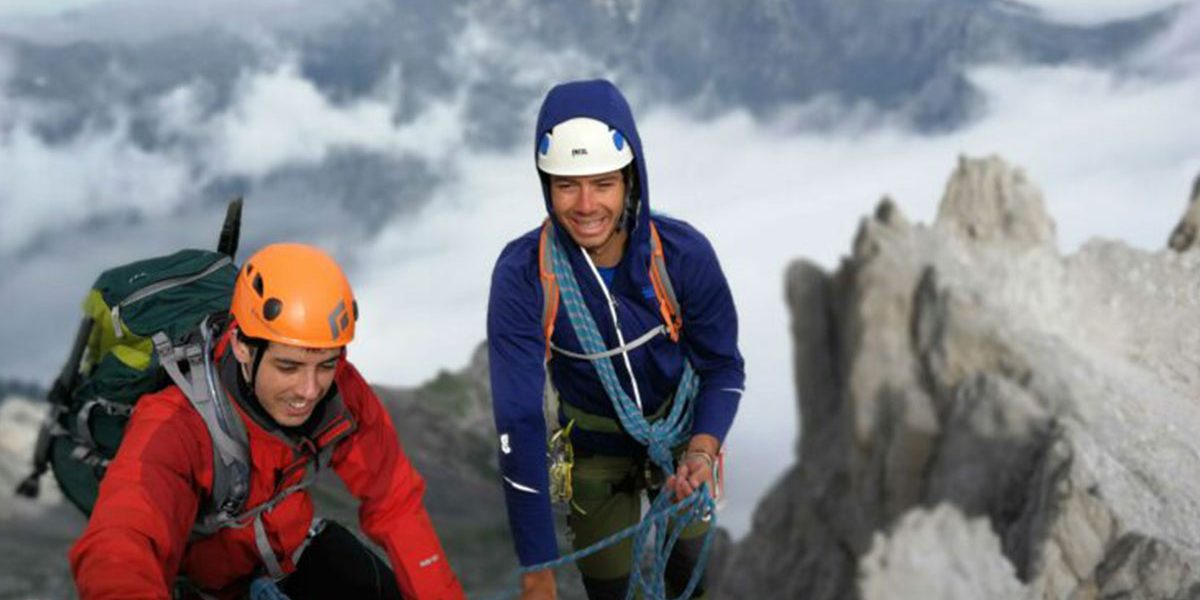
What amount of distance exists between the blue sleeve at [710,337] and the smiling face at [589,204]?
0.54 meters

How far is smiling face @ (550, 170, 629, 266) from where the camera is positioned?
5844 mm

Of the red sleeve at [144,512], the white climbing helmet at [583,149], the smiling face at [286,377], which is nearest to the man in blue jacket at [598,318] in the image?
the white climbing helmet at [583,149]

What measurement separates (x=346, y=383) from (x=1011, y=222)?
3721 mm

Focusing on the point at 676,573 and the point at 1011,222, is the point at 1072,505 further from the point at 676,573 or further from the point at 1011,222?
the point at 676,573

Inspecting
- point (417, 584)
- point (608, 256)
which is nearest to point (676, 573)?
point (417, 584)

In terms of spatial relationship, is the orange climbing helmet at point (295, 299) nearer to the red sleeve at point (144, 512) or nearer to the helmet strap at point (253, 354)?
the helmet strap at point (253, 354)

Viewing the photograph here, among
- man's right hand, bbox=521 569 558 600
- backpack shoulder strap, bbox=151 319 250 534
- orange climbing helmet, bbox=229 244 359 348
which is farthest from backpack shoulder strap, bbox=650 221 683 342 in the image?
backpack shoulder strap, bbox=151 319 250 534

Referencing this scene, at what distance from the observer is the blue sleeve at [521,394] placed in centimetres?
604

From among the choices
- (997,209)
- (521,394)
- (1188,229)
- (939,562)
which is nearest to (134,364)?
(521,394)

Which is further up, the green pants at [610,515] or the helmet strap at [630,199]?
the helmet strap at [630,199]

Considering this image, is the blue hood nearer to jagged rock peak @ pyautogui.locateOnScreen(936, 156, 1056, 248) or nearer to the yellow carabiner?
the yellow carabiner

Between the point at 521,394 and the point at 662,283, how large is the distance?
38.3 inches

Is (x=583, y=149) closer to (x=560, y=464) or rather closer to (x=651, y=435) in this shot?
(x=651, y=435)

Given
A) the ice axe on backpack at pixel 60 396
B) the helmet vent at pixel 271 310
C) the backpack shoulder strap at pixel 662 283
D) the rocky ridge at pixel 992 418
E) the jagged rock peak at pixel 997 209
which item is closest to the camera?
the rocky ridge at pixel 992 418
